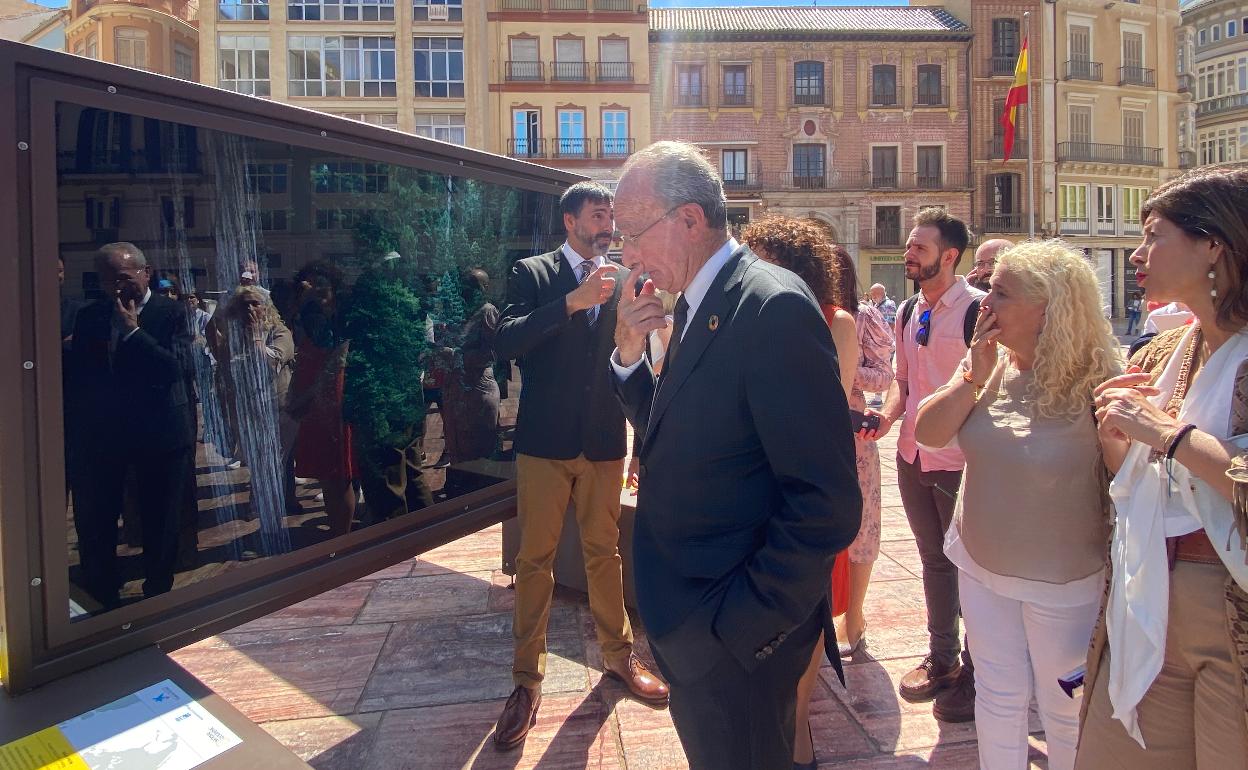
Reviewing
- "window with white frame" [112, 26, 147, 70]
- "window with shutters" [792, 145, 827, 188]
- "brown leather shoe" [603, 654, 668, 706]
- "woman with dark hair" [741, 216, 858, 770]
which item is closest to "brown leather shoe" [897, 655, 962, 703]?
"woman with dark hair" [741, 216, 858, 770]

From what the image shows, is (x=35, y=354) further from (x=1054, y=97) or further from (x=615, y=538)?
(x=1054, y=97)

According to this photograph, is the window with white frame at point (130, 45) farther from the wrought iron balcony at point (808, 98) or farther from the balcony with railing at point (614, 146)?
the wrought iron balcony at point (808, 98)

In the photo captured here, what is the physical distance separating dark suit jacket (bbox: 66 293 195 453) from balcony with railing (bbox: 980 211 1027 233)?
3898cm

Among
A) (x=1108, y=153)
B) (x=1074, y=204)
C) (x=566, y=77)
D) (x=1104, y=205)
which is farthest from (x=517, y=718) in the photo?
(x=1108, y=153)

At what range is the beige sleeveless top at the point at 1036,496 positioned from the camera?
7.08 ft

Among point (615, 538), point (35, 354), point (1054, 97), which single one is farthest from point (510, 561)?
point (1054, 97)

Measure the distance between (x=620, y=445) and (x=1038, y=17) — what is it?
42.3 m

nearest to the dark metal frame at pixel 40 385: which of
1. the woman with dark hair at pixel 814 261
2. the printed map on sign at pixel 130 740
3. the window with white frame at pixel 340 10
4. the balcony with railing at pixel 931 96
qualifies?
the printed map on sign at pixel 130 740

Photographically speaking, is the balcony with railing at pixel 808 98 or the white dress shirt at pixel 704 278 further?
the balcony with railing at pixel 808 98

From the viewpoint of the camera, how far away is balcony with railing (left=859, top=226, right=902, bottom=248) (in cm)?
3491

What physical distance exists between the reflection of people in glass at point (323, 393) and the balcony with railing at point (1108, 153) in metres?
41.4

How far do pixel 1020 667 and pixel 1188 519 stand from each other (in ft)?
2.60

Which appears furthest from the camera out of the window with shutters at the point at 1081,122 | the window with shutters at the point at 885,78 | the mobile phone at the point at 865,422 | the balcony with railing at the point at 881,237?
the window with shutters at the point at 1081,122

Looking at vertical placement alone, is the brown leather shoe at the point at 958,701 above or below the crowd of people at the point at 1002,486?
below
